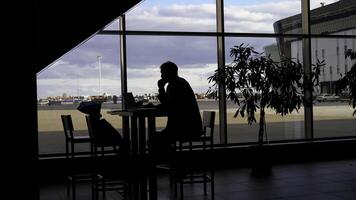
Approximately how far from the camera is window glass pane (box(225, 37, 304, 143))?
23.8ft

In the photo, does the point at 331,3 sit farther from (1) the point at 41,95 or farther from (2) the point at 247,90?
(1) the point at 41,95

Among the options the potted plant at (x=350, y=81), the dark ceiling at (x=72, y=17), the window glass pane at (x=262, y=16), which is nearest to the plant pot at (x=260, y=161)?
the potted plant at (x=350, y=81)

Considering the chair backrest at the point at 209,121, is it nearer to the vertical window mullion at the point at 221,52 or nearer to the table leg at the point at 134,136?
the table leg at the point at 134,136

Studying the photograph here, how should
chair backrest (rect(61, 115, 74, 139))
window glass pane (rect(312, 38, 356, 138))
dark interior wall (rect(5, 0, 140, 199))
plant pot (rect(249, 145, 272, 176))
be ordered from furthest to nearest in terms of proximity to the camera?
window glass pane (rect(312, 38, 356, 138))
plant pot (rect(249, 145, 272, 176))
chair backrest (rect(61, 115, 74, 139))
dark interior wall (rect(5, 0, 140, 199))

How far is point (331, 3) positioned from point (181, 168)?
191 inches

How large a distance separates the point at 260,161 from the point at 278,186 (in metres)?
1.06

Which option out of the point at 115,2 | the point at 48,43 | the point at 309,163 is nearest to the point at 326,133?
the point at 309,163

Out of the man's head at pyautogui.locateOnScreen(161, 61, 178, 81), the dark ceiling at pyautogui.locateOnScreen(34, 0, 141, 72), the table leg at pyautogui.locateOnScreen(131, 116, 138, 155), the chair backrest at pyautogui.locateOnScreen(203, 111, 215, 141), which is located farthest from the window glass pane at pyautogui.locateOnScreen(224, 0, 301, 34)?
the dark ceiling at pyautogui.locateOnScreen(34, 0, 141, 72)

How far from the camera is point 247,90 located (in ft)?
21.0

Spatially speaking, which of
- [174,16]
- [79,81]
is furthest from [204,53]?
[79,81]

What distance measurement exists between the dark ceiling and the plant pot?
369cm

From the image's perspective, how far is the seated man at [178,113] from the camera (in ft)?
14.0

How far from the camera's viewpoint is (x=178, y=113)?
14.0 ft

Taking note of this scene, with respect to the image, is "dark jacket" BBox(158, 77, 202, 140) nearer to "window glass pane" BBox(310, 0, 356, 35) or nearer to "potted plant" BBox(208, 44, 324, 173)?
"potted plant" BBox(208, 44, 324, 173)
